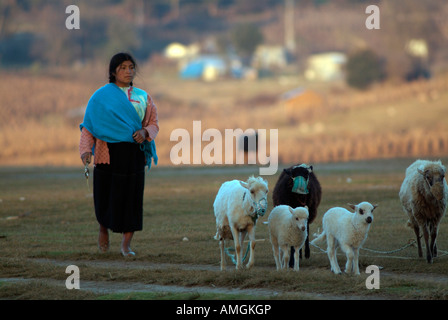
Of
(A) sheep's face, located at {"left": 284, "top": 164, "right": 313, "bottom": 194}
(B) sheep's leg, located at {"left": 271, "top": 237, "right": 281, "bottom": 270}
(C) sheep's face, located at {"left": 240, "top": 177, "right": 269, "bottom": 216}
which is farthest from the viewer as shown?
(A) sheep's face, located at {"left": 284, "top": 164, "right": 313, "bottom": 194}

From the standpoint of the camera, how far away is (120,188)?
12.9 meters

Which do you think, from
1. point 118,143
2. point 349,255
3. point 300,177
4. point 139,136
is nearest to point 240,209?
point 349,255

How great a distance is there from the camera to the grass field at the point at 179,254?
10367mm

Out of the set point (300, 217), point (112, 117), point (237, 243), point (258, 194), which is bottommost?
point (237, 243)

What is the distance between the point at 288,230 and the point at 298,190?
148cm

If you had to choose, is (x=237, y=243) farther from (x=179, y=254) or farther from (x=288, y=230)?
(x=179, y=254)

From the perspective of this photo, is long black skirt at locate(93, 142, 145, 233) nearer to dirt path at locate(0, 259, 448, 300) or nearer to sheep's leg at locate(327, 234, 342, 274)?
dirt path at locate(0, 259, 448, 300)

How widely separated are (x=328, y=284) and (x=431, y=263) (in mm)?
2862

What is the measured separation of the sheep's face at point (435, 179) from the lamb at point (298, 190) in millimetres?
1810

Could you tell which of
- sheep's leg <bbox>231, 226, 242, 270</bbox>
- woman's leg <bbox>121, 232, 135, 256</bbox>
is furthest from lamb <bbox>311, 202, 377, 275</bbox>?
woman's leg <bbox>121, 232, 135, 256</bbox>

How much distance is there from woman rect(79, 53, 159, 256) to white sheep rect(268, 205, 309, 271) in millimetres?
2389

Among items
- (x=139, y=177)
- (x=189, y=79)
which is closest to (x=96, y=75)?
(x=189, y=79)

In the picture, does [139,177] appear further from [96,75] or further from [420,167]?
[96,75]

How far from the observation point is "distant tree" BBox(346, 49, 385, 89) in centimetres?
7350
